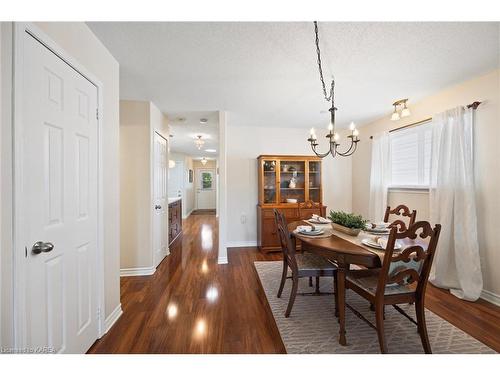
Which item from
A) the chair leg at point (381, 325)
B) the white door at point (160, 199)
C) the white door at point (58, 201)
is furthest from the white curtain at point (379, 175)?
the white door at point (58, 201)

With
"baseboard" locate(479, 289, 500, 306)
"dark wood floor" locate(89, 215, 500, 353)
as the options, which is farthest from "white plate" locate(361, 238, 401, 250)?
"baseboard" locate(479, 289, 500, 306)

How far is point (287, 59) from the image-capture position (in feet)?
6.31

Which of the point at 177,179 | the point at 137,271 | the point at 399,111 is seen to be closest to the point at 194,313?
the point at 137,271

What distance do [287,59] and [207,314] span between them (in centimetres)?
251

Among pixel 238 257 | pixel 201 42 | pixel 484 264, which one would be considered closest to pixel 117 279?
pixel 238 257

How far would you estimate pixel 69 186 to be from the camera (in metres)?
1.33

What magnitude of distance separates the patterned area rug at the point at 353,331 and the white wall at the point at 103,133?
159cm

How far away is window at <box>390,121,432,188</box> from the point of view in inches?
114

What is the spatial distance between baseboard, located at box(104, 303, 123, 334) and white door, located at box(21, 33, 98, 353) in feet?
0.49

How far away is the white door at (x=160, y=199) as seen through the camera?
10.1ft

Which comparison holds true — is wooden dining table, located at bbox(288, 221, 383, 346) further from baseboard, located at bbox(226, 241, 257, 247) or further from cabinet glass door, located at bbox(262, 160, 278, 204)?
baseboard, located at bbox(226, 241, 257, 247)

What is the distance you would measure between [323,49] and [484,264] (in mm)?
2807

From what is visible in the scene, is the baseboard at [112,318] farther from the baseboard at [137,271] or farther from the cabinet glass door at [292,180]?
the cabinet glass door at [292,180]

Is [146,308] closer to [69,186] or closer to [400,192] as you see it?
[69,186]
